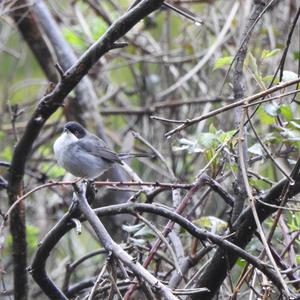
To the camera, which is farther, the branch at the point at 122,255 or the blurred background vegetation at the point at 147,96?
the blurred background vegetation at the point at 147,96

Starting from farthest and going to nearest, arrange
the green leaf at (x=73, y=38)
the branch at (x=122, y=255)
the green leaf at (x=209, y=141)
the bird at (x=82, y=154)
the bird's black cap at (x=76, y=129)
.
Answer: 1. the green leaf at (x=73, y=38)
2. the bird's black cap at (x=76, y=129)
3. the bird at (x=82, y=154)
4. the green leaf at (x=209, y=141)
5. the branch at (x=122, y=255)

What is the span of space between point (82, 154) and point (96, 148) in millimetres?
117

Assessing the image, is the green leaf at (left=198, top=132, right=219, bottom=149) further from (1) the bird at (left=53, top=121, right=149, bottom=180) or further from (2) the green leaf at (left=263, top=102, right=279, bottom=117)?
(1) the bird at (left=53, top=121, right=149, bottom=180)

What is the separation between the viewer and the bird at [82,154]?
3.65 m

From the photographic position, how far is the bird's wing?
371cm

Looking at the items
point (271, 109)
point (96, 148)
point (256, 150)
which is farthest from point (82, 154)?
point (271, 109)

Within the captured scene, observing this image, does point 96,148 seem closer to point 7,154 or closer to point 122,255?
point 7,154

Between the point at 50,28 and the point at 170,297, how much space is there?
10.9 feet

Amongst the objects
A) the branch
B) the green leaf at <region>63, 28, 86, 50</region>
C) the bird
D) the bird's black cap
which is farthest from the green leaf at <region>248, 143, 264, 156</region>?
the green leaf at <region>63, 28, 86, 50</region>

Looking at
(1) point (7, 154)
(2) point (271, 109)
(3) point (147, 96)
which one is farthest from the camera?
(3) point (147, 96)

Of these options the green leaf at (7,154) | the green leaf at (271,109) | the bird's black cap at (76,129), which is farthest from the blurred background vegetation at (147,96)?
the green leaf at (271,109)

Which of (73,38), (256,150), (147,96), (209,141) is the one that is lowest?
(147,96)

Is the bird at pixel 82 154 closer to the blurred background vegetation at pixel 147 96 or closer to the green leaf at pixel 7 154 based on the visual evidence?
the blurred background vegetation at pixel 147 96

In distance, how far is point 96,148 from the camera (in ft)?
12.5
